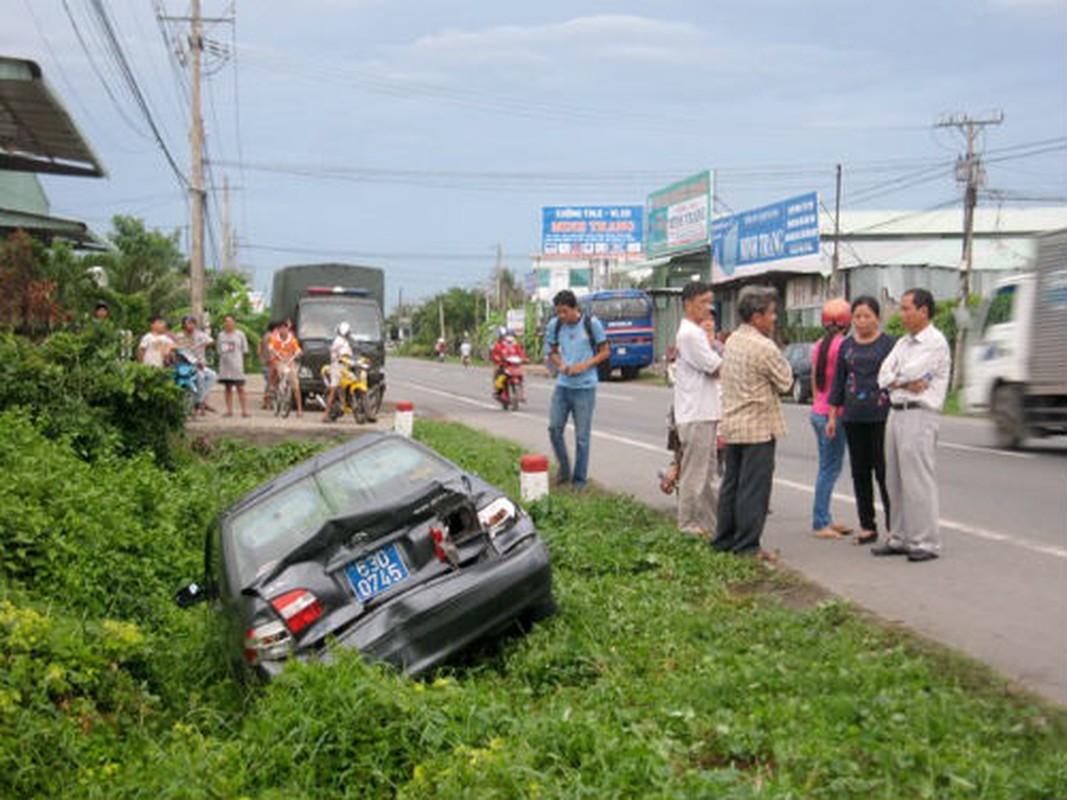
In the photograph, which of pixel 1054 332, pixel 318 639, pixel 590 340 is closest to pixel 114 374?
pixel 590 340

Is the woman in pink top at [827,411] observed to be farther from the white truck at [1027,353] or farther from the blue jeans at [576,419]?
the white truck at [1027,353]

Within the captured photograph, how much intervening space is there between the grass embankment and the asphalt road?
535 millimetres

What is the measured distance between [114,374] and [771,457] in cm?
738

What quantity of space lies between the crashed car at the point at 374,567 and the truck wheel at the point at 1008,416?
11.6 metres

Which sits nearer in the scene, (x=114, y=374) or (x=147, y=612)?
(x=147, y=612)

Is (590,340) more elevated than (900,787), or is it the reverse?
(590,340)

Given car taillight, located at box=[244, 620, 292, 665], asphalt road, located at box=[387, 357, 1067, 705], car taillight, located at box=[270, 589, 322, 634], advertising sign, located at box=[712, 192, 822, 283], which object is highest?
advertising sign, located at box=[712, 192, 822, 283]

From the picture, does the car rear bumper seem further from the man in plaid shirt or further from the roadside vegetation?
the man in plaid shirt

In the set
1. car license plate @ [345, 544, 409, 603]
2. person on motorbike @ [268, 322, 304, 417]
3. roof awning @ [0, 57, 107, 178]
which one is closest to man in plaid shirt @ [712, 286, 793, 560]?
car license plate @ [345, 544, 409, 603]

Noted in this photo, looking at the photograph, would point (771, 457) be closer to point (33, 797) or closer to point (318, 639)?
point (318, 639)

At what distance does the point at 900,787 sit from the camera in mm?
3953

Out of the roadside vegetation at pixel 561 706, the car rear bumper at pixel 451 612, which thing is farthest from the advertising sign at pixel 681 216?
the car rear bumper at pixel 451 612

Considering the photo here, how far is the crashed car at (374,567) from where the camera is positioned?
18.4ft

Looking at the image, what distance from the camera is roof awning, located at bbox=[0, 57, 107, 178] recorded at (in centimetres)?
1500
